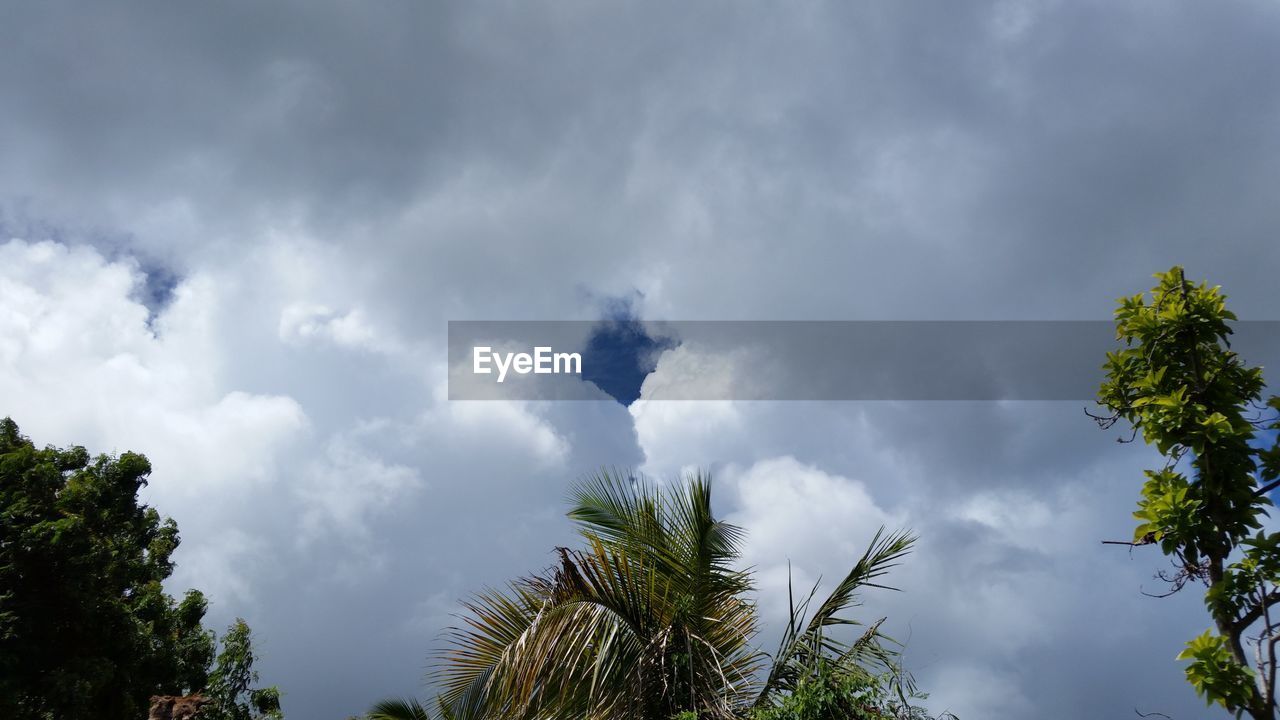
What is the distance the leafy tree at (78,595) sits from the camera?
1555cm

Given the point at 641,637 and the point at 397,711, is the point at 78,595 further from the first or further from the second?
the point at 641,637

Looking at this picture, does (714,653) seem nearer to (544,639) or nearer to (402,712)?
(544,639)

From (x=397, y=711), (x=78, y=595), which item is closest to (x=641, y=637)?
(x=397, y=711)

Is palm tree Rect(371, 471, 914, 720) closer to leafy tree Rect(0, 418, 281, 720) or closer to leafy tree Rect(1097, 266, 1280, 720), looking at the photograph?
leafy tree Rect(1097, 266, 1280, 720)

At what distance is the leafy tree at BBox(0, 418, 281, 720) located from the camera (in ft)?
51.0

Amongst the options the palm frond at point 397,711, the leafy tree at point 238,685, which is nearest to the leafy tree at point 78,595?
the leafy tree at point 238,685

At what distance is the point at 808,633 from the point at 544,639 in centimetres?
232

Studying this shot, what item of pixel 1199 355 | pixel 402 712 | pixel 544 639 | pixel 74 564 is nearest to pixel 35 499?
pixel 74 564

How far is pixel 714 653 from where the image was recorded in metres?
6.55

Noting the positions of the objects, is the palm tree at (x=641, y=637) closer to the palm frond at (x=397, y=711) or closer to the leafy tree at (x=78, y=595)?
the palm frond at (x=397, y=711)

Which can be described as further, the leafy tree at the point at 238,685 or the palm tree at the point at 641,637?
the leafy tree at the point at 238,685

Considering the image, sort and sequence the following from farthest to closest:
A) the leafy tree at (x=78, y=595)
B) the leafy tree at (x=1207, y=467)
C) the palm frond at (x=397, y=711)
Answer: the leafy tree at (x=78, y=595) → the palm frond at (x=397, y=711) → the leafy tree at (x=1207, y=467)

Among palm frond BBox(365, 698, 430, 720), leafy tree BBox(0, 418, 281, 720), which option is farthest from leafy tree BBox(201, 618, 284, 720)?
Answer: palm frond BBox(365, 698, 430, 720)

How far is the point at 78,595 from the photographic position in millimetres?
16062
